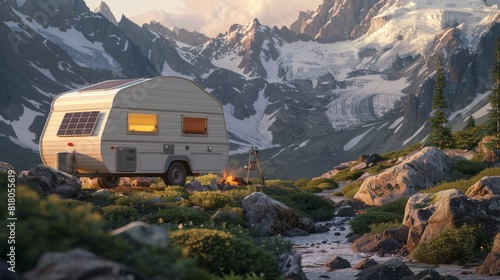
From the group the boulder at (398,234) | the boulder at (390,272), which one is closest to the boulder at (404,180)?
the boulder at (398,234)

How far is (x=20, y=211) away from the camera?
Result: 20.9 feet

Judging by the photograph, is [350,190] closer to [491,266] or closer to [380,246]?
[380,246]

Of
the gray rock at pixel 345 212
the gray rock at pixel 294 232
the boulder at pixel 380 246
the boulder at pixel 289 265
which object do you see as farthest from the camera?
the gray rock at pixel 345 212

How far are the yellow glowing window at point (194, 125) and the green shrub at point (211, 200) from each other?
4807 millimetres

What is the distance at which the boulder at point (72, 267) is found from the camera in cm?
555

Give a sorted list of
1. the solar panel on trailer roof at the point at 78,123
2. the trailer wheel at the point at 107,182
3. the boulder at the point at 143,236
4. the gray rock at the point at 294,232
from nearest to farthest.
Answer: the boulder at the point at 143,236 < the gray rock at the point at 294,232 < the solar panel on trailer roof at the point at 78,123 < the trailer wheel at the point at 107,182

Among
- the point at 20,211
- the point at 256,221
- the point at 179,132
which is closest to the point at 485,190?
the point at 256,221

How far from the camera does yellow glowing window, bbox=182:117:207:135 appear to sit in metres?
32.1

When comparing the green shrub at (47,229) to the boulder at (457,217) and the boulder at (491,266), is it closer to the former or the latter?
the boulder at (491,266)

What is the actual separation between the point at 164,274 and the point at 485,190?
17881mm

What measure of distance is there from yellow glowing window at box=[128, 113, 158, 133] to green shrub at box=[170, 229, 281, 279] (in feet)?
67.6

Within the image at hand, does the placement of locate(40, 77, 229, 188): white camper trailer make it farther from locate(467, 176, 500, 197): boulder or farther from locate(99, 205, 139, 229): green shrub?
locate(467, 176, 500, 197): boulder

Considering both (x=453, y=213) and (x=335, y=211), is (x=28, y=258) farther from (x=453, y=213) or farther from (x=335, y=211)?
(x=335, y=211)

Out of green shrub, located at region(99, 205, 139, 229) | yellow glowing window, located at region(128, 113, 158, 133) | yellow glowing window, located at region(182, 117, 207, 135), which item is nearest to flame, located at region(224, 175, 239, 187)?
yellow glowing window, located at region(182, 117, 207, 135)
